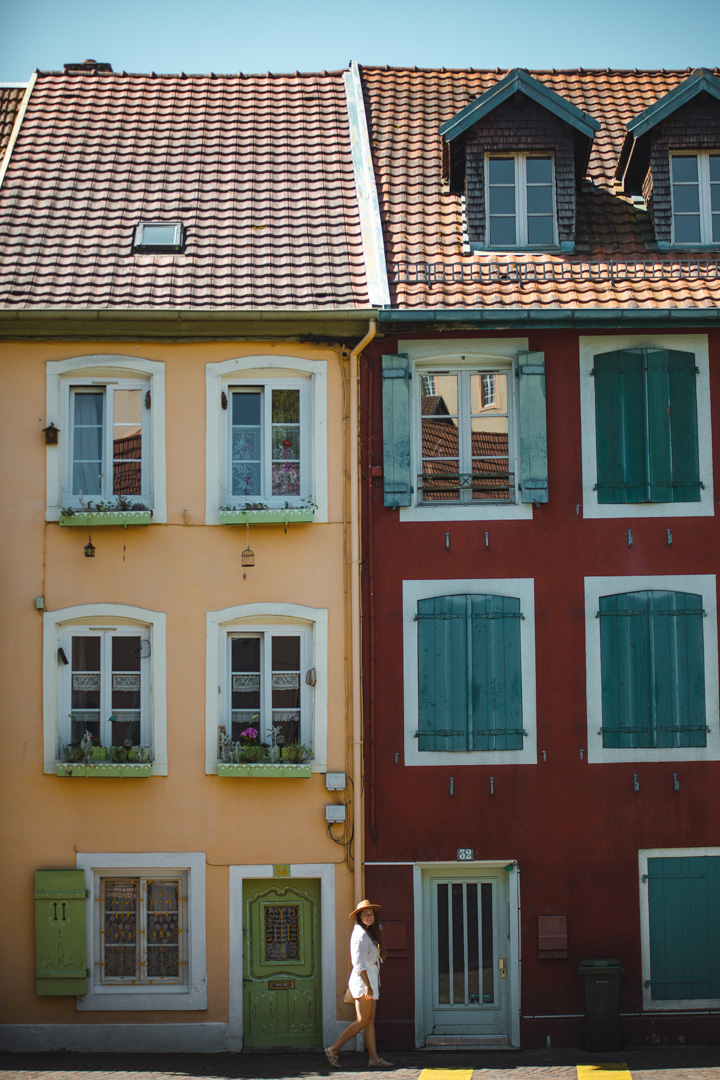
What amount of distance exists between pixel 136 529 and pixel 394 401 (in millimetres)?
3363

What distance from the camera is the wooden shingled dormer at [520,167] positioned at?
14.5 meters

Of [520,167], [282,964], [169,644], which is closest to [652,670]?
[282,964]

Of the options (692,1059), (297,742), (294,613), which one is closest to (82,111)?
(294,613)

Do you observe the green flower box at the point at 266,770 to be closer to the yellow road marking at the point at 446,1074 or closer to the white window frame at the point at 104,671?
the white window frame at the point at 104,671

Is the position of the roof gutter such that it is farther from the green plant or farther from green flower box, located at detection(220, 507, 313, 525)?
the green plant

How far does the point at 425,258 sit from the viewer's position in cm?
1416

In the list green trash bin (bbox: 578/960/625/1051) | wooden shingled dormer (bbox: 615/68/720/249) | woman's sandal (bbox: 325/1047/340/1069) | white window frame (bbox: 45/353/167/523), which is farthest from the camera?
wooden shingled dormer (bbox: 615/68/720/249)

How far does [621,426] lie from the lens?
43.9 ft

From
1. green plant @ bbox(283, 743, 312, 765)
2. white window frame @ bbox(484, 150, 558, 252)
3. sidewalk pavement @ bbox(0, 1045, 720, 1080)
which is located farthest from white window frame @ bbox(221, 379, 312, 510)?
sidewalk pavement @ bbox(0, 1045, 720, 1080)

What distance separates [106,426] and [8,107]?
6329mm

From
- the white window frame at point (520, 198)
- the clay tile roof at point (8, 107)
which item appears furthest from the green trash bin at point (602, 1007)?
the clay tile roof at point (8, 107)

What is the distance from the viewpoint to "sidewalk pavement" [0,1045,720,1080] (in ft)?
38.2

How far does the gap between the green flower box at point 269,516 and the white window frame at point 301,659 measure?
3.22ft

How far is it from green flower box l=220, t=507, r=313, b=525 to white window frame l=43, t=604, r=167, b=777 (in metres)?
1.40
